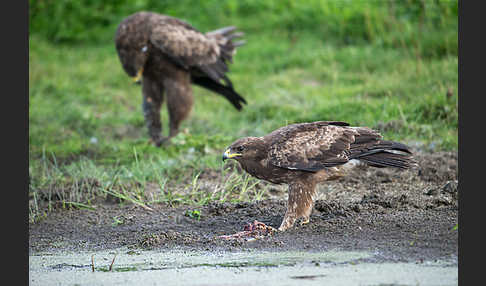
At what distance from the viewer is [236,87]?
37.9 feet

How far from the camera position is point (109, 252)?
5.04m

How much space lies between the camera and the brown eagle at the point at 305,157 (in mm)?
5180

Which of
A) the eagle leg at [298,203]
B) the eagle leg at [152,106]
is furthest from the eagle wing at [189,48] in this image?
the eagle leg at [298,203]

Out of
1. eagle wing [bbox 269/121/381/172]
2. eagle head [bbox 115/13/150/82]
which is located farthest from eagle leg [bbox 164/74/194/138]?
eagle wing [bbox 269/121/381/172]

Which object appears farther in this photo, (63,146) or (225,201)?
(63,146)

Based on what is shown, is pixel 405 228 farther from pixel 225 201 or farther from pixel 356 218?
pixel 225 201

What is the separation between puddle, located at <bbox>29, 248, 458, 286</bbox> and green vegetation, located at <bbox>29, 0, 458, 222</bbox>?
4.75ft

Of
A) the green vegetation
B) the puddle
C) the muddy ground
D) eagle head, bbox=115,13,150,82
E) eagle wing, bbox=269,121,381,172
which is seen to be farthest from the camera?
eagle head, bbox=115,13,150,82

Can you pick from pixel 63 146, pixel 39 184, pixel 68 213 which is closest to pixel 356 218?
pixel 68 213

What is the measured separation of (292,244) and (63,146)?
204 inches

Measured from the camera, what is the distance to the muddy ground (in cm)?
470

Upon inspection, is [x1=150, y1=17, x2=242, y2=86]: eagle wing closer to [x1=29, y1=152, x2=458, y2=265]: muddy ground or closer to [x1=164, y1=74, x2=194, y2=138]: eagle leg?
[x1=164, y1=74, x2=194, y2=138]: eagle leg

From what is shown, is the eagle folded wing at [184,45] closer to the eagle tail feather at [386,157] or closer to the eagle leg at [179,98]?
the eagle leg at [179,98]

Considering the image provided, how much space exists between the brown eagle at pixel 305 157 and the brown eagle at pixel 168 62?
390 cm
